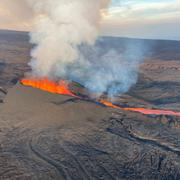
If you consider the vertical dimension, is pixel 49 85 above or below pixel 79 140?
above

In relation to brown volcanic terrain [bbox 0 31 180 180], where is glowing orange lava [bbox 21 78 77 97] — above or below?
above

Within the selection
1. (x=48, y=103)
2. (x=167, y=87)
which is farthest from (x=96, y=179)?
(x=167, y=87)

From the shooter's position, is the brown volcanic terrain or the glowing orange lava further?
the glowing orange lava

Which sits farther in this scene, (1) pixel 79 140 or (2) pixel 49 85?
(2) pixel 49 85

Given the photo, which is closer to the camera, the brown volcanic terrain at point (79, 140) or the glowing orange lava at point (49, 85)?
the brown volcanic terrain at point (79, 140)
